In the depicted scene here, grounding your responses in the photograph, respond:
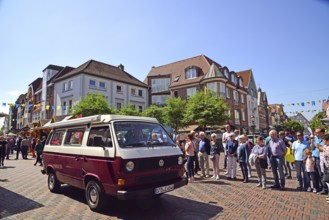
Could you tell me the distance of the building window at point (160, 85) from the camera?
141 ft

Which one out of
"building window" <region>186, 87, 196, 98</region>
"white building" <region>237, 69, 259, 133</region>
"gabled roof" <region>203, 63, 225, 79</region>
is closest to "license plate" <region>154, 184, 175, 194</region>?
"gabled roof" <region>203, 63, 225, 79</region>

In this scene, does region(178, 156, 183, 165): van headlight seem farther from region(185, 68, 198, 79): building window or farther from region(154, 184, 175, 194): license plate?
region(185, 68, 198, 79): building window

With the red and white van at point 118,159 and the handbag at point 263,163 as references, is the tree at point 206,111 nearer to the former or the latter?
the handbag at point 263,163

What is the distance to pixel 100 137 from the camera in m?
5.62

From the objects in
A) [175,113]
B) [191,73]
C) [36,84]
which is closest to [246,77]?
[191,73]

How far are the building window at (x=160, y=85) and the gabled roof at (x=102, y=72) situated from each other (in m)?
3.17

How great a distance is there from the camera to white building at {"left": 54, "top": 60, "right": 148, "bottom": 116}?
32.6 metres

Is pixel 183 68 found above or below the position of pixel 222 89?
above

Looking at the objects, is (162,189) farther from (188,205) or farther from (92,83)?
(92,83)

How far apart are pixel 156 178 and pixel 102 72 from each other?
108 ft

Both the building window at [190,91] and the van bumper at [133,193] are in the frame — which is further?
the building window at [190,91]

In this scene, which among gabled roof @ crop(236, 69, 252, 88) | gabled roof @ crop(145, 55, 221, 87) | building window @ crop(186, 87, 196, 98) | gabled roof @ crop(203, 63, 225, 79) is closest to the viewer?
gabled roof @ crop(203, 63, 225, 79)

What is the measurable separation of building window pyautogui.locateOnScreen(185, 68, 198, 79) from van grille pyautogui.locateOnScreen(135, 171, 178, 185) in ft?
113

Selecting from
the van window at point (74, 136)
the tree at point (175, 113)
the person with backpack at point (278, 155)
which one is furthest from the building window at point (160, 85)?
the van window at point (74, 136)
